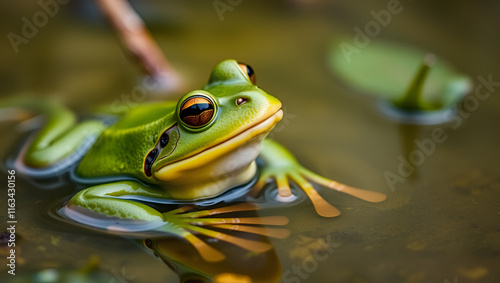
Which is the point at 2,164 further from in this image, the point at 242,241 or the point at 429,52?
the point at 429,52

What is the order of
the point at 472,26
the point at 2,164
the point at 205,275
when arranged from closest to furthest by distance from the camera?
the point at 205,275, the point at 2,164, the point at 472,26

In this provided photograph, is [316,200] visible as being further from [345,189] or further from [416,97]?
[416,97]

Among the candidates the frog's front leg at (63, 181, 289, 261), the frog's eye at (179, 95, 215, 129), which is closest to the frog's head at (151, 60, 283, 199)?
the frog's eye at (179, 95, 215, 129)

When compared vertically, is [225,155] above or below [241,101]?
below

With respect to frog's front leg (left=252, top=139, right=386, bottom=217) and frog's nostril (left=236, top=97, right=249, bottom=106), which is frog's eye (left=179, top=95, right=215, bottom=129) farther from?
frog's front leg (left=252, top=139, right=386, bottom=217)

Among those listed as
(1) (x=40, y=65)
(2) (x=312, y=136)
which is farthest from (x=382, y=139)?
(1) (x=40, y=65)

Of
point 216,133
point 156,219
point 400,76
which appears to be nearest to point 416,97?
point 400,76

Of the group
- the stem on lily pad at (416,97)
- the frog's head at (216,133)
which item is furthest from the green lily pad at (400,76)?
the frog's head at (216,133)
